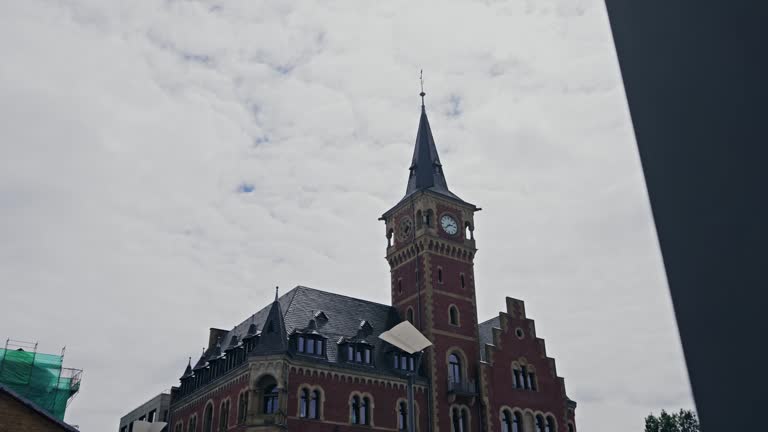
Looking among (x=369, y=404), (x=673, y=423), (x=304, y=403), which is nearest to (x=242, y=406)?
(x=304, y=403)

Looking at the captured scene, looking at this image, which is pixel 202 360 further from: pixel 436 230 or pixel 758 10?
pixel 758 10

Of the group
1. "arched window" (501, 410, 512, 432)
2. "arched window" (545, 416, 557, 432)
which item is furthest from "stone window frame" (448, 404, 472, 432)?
"arched window" (545, 416, 557, 432)

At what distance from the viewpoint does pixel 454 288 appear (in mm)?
50469

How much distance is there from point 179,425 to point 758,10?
55.6 meters

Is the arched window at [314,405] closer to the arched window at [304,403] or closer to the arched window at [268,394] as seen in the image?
the arched window at [304,403]

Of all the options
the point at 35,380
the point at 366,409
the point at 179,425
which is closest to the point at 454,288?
the point at 366,409

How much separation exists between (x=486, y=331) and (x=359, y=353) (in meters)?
14.1

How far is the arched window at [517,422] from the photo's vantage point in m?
47.5

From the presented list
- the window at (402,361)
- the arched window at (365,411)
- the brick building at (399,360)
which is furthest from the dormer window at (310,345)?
the window at (402,361)

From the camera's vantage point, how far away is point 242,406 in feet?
133

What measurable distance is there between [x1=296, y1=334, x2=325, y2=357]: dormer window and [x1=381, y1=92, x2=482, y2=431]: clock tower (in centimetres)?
863

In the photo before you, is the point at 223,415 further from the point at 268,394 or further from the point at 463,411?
the point at 463,411

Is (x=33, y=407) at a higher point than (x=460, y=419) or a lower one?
lower

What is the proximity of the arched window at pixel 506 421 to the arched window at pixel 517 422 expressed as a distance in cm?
36
